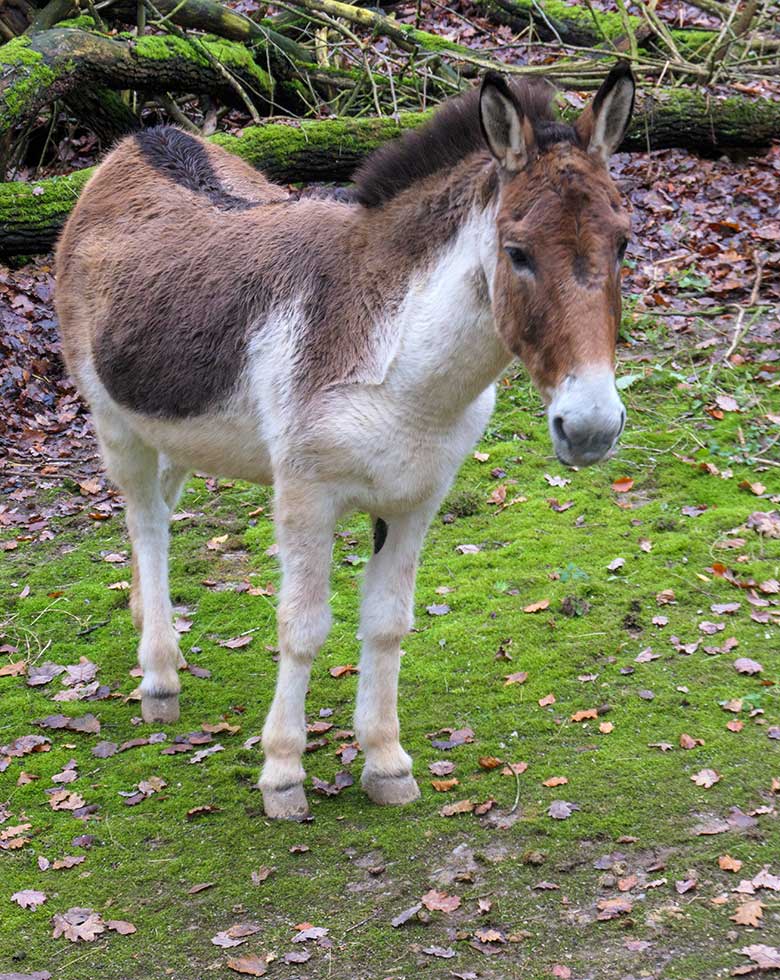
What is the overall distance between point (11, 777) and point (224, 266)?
2.33 meters

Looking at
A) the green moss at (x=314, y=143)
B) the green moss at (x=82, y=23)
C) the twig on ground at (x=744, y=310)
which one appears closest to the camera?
the twig on ground at (x=744, y=310)

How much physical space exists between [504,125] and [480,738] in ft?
8.47

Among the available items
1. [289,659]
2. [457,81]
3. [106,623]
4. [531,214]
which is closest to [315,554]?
[289,659]

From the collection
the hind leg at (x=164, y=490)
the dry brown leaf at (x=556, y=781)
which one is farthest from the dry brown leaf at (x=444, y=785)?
the hind leg at (x=164, y=490)

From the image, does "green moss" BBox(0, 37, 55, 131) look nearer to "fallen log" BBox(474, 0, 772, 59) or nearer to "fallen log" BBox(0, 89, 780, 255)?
"fallen log" BBox(0, 89, 780, 255)

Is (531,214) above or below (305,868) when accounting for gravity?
above

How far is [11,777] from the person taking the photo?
15.9ft

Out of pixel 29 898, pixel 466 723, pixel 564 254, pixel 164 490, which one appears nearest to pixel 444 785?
pixel 466 723

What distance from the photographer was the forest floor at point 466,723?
12.3ft

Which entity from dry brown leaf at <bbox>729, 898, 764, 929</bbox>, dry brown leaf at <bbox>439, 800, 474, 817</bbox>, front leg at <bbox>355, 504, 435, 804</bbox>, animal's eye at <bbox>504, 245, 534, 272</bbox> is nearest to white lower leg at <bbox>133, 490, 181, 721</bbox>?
front leg at <bbox>355, 504, 435, 804</bbox>

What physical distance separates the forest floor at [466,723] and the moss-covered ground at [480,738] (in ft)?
0.05

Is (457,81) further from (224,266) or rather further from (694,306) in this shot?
(224,266)

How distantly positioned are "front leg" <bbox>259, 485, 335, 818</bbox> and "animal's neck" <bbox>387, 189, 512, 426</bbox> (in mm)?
519

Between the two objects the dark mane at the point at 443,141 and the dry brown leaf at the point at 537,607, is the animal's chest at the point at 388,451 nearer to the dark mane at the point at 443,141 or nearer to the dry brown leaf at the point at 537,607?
the dark mane at the point at 443,141
